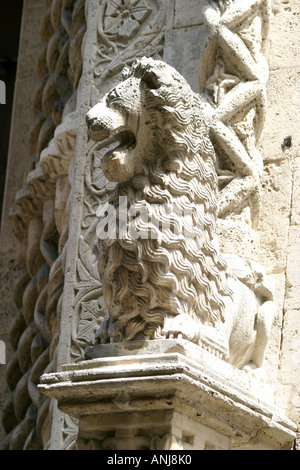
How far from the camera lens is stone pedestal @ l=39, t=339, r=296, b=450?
3418 millimetres

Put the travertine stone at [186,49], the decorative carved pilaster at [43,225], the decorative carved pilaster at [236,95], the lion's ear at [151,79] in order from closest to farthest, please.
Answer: the lion's ear at [151,79]
the decorative carved pilaster at [236,95]
the travertine stone at [186,49]
the decorative carved pilaster at [43,225]

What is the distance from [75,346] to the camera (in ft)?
14.5

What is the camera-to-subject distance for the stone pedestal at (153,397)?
3418 millimetres

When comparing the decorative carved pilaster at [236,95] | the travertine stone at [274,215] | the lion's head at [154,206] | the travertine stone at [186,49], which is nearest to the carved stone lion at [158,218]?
the lion's head at [154,206]

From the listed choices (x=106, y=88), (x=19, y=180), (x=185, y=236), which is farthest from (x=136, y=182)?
(x=19, y=180)

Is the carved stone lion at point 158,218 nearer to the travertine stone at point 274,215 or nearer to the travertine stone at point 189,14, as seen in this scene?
the travertine stone at point 274,215

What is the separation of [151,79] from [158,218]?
430 mm

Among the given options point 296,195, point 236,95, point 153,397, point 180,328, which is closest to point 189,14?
point 236,95

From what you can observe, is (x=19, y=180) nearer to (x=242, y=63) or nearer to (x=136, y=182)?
(x=242, y=63)

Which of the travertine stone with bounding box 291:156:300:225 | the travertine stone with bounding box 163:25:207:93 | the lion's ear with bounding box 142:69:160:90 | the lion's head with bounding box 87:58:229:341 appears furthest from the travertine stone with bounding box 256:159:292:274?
the lion's ear with bounding box 142:69:160:90

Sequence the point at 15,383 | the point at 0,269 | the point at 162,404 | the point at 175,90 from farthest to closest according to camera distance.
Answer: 1. the point at 0,269
2. the point at 15,383
3. the point at 175,90
4. the point at 162,404

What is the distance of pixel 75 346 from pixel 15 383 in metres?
1.31

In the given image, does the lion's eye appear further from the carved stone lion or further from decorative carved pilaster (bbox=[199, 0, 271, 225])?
decorative carved pilaster (bbox=[199, 0, 271, 225])

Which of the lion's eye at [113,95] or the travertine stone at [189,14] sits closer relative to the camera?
the lion's eye at [113,95]
